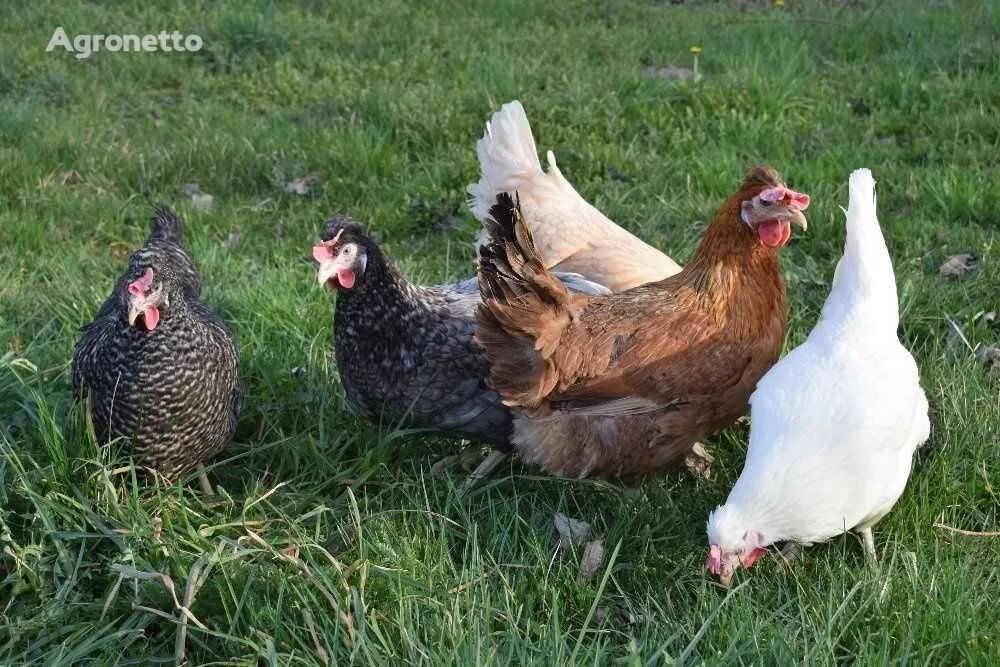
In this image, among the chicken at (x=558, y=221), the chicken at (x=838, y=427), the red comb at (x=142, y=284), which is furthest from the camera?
the chicken at (x=558, y=221)

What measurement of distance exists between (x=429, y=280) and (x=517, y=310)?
4.96 feet

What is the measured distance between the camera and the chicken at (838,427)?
235 cm

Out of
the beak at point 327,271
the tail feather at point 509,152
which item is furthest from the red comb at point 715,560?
the tail feather at point 509,152

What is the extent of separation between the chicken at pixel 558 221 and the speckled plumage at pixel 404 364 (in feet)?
2.19

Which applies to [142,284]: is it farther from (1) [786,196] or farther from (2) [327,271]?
(1) [786,196]

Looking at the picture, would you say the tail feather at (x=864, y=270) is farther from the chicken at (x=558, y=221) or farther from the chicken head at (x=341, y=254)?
the chicken head at (x=341, y=254)

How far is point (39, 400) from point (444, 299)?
1258mm

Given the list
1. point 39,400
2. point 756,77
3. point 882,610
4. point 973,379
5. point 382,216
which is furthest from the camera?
point 756,77

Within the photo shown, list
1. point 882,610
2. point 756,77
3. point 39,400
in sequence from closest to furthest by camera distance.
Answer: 1. point 882,610
2. point 39,400
3. point 756,77

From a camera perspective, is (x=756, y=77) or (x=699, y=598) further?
(x=756, y=77)

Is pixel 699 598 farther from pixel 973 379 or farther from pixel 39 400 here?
pixel 39 400

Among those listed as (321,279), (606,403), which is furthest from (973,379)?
(321,279)

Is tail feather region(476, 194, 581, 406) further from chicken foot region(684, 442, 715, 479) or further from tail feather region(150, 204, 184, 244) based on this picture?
tail feather region(150, 204, 184, 244)

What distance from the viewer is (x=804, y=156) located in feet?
16.5
